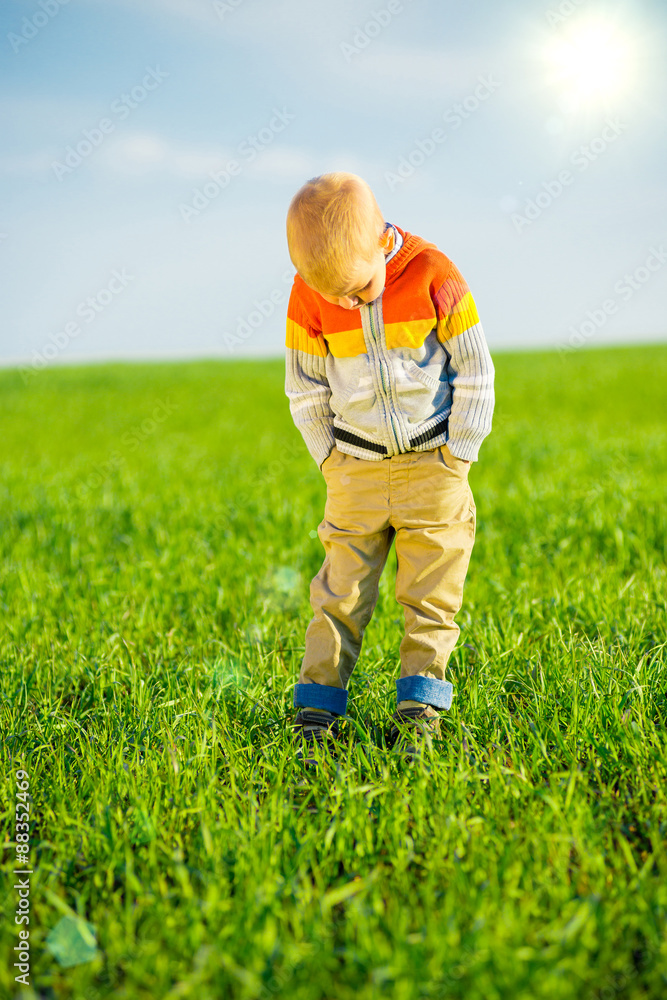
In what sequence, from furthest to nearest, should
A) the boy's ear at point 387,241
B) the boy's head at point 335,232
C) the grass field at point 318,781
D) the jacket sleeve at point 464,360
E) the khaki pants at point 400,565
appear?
the khaki pants at point 400,565 < the jacket sleeve at point 464,360 < the boy's ear at point 387,241 < the boy's head at point 335,232 < the grass field at point 318,781

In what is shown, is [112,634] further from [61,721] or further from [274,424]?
[274,424]

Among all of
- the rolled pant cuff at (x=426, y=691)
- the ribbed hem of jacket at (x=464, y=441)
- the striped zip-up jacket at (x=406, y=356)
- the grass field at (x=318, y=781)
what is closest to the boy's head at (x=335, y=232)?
the striped zip-up jacket at (x=406, y=356)

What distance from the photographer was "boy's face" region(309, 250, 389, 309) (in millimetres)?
2180

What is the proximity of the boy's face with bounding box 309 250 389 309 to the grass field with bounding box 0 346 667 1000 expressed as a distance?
1.45 meters

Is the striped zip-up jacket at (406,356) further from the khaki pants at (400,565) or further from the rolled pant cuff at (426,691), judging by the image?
the rolled pant cuff at (426,691)

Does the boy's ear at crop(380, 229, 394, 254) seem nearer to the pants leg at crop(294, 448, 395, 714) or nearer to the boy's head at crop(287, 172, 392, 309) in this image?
the boy's head at crop(287, 172, 392, 309)

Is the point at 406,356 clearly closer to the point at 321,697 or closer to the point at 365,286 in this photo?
the point at 365,286

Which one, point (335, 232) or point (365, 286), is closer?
point (335, 232)

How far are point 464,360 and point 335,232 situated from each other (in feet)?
2.18

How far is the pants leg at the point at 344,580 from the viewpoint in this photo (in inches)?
100

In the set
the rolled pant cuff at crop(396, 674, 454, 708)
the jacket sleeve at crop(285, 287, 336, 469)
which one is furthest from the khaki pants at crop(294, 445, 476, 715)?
the jacket sleeve at crop(285, 287, 336, 469)

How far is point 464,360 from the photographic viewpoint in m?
2.45

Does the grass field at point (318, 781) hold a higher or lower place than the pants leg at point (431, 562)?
lower

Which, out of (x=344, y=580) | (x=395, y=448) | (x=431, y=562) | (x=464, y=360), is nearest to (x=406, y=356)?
(x=464, y=360)
